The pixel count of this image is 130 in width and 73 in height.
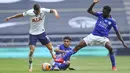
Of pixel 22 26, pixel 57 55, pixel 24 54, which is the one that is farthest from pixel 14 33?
pixel 57 55

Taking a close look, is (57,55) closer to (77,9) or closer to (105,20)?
(105,20)

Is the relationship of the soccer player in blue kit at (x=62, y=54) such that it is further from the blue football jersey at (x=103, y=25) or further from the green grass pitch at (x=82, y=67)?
the blue football jersey at (x=103, y=25)

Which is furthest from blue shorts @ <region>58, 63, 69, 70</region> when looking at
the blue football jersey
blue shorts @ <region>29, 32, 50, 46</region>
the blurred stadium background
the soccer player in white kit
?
the blurred stadium background

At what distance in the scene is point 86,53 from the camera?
1284 inches

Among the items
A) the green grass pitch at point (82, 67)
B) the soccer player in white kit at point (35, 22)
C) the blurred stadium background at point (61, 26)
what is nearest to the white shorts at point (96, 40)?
the green grass pitch at point (82, 67)

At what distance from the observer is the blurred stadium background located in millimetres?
32594

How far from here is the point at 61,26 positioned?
36.0 metres

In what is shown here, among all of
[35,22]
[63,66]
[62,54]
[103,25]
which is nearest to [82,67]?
[62,54]

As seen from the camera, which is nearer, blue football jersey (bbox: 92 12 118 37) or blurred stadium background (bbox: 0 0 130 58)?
blue football jersey (bbox: 92 12 118 37)

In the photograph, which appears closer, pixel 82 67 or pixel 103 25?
pixel 103 25

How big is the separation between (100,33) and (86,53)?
45.1ft

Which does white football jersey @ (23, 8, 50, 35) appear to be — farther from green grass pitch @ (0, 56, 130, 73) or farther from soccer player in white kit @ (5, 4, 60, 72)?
green grass pitch @ (0, 56, 130, 73)

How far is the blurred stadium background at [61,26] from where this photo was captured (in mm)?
32594

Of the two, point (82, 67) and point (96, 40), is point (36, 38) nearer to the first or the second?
point (96, 40)
